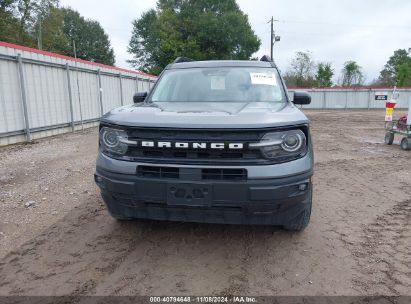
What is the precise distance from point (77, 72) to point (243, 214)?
11471 millimetres

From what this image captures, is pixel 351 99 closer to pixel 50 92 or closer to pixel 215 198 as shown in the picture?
pixel 50 92

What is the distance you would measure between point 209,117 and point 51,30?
51.9 meters

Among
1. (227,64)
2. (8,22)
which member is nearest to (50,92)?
(227,64)

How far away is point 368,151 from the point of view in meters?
8.72

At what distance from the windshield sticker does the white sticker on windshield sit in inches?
13.9

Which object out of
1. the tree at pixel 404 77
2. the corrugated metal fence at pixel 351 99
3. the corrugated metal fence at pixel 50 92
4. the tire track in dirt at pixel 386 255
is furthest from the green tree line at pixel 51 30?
the tree at pixel 404 77

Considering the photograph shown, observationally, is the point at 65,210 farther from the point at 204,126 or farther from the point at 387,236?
the point at 387,236

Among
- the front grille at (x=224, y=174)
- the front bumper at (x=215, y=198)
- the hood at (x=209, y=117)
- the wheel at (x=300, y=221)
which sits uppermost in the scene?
the hood at (x=209, y=117)

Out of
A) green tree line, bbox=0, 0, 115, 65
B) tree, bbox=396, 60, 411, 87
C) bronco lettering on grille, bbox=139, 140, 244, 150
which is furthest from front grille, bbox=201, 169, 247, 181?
tree, bbox=396, 60, 411, 87

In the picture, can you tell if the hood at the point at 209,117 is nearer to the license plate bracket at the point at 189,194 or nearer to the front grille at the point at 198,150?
the front grille at the point at 198,150

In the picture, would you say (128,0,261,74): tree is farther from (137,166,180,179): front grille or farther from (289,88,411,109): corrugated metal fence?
(137,166,180,179): front grille

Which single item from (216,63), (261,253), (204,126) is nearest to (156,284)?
(261,253)

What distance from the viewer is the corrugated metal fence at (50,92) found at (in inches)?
342

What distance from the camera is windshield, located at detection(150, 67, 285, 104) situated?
A: 367 centimetres
